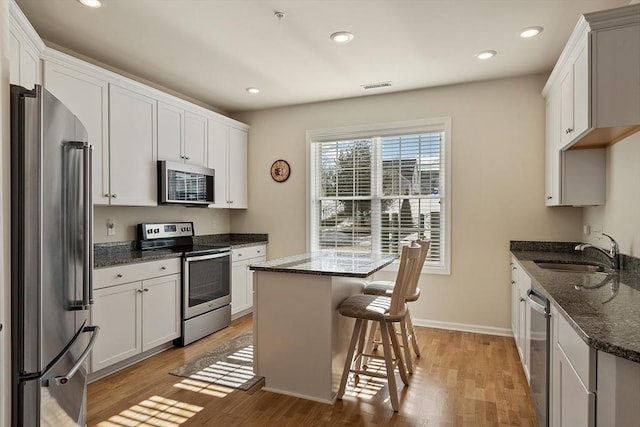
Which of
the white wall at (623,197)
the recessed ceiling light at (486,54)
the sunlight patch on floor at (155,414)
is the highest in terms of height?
the recessed ceiling light at (486,54)

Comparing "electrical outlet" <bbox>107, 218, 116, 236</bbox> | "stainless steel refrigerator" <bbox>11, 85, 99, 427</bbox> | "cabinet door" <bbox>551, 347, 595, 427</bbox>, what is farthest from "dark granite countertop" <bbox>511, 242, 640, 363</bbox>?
"electrical outlet" <bbox>107, 218, 116, 236</bbox>

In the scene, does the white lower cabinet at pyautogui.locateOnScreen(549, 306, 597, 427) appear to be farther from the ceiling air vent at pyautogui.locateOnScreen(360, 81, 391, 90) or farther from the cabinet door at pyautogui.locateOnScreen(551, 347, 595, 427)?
the ceiling air vent at pyautogui.locateOnScreen(360, 81, 391, 90)

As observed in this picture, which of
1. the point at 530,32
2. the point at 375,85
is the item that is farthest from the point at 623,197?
the point at 375,85

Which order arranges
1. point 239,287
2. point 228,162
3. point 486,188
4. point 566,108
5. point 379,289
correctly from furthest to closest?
point 228,162
point 239,287
point 486,188
point 379,289
point 566,108

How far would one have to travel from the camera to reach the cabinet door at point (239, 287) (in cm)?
434

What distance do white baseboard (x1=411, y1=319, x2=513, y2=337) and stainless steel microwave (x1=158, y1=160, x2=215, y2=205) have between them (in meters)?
2.78

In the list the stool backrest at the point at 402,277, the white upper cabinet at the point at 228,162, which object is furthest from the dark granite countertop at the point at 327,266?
the white upper cabinet at the point at 228,162

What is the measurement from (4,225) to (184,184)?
2654mm

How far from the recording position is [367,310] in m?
2.47

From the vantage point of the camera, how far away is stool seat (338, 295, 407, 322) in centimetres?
246

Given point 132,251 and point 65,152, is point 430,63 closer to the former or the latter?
point 65,152

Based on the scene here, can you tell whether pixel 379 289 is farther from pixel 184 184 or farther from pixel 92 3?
pixel 92 3

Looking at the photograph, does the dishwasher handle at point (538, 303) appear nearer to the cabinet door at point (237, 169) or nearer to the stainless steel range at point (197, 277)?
the stainless steel range at point (197, 277)

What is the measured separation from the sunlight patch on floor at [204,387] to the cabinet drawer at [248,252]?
1.65 meters
